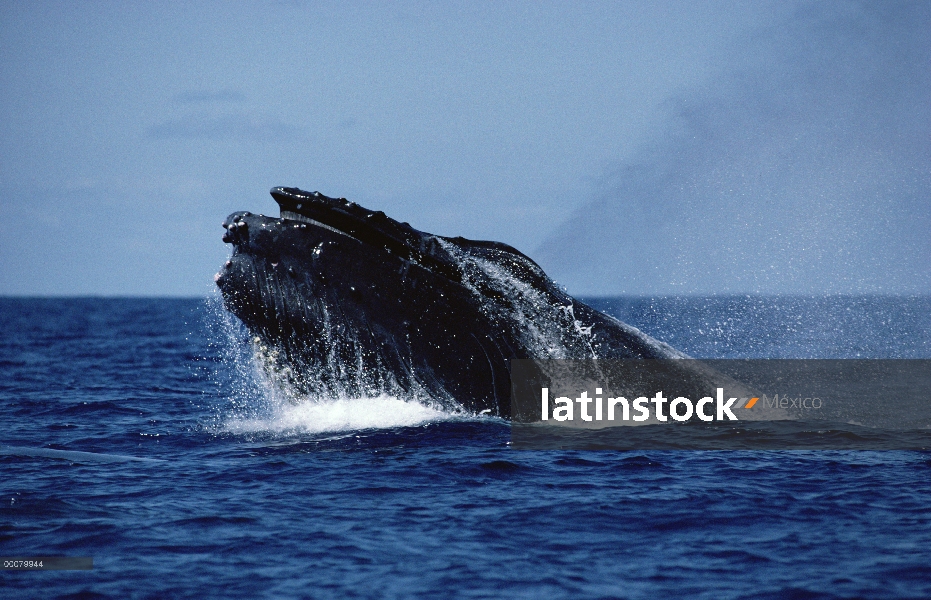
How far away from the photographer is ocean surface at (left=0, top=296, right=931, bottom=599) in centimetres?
653

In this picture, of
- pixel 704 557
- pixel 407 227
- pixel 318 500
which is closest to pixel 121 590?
pixel 318 500

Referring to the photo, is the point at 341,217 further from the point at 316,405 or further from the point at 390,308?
the point at 316,405

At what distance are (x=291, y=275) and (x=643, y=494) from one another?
416cm

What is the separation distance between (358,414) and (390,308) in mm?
1476

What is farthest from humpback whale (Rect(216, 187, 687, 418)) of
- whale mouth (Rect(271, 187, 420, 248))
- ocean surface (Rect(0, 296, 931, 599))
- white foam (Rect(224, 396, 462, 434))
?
ocean surface (Rect(0, 296, 931, 599))

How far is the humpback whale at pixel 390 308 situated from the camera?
32.4 ft

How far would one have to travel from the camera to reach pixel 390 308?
10031 mm

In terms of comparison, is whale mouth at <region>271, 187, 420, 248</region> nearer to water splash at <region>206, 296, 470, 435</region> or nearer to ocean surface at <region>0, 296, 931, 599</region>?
water splash at <region>206, 296, 470, 435</region>

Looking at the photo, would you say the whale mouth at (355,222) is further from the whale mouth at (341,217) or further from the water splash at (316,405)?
the water splash at (316,405)

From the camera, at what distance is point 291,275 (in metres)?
9.85

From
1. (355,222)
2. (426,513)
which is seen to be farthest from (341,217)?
(426,513)

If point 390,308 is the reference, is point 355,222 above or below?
above

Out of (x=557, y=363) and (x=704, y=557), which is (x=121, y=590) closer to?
(x=704, y=557)

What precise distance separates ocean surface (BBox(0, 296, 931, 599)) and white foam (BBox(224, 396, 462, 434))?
24 mm
